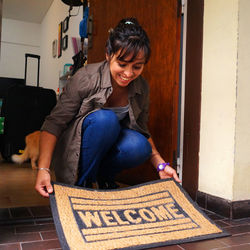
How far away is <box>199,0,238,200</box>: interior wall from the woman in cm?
24

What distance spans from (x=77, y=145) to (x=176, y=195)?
40 cm

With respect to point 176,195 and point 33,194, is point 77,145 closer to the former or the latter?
point 176,195

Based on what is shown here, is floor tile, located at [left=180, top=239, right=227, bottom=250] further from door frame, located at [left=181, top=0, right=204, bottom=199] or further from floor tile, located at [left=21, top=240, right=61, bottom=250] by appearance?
door frame, located at [left=181, top=0, right=204, bottom=199]

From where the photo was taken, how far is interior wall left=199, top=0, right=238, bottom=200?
116 cm

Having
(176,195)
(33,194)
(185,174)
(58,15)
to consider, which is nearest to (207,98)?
(185,174)

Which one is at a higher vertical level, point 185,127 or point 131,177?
point 185,127

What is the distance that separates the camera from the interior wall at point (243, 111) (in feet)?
3.75

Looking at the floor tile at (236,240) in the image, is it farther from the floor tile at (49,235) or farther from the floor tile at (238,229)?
the floor tile at (49,235)

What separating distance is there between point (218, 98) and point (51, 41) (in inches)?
174

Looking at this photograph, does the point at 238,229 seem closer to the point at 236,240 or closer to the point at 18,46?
the point at 236,240

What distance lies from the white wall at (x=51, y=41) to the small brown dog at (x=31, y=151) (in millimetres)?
1497

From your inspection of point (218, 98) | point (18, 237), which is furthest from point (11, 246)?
point (218, 98)

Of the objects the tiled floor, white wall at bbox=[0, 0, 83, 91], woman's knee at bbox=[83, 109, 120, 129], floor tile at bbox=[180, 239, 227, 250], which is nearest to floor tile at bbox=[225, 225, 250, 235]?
the tiled floor

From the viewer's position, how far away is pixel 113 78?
3.84 feet
